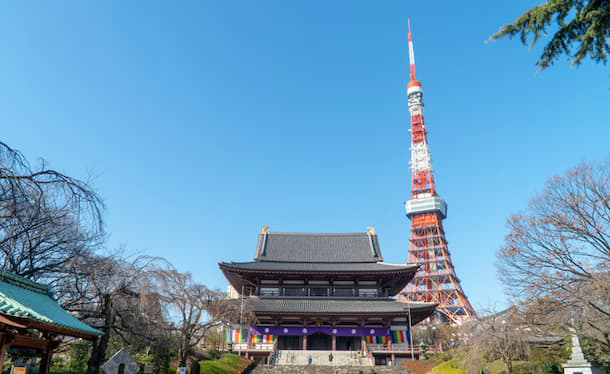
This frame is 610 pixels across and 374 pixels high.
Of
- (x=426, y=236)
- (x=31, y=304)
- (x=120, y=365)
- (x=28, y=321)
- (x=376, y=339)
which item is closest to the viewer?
(x=28, y=321)

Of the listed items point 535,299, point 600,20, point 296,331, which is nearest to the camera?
point 600,20

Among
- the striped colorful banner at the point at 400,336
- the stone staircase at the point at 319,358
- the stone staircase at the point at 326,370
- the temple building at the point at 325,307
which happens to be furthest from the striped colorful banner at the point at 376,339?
the stone staircase at the point at 326,370

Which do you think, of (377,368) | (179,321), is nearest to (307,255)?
(377,368)

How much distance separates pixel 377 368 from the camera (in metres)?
28.5

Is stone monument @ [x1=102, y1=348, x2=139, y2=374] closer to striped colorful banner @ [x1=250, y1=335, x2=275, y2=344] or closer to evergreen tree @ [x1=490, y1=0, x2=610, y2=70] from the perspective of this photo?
evergreen tree @ [x1=490, y1=0, x2=610, y2=70]

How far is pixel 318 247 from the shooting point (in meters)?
46.8

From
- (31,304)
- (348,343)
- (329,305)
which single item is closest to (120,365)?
(31,304)

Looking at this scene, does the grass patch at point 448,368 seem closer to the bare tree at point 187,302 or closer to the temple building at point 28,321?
the bare tree at point 187,302

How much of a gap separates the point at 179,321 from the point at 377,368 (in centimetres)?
1647

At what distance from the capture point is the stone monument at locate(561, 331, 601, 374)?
67.8ft

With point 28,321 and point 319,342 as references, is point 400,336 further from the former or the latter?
point 28,321

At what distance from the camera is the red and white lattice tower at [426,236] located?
2886 inches

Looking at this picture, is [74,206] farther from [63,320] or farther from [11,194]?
[63,320]

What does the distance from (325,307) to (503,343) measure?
1594 cm
